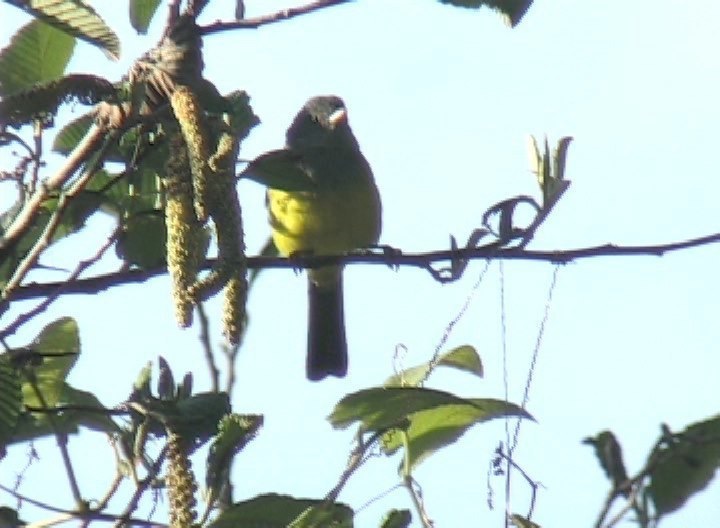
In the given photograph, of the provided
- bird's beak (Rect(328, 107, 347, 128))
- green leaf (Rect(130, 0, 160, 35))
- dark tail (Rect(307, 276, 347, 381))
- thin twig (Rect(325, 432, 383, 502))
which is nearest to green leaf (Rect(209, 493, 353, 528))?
thin twig (Rect(325, 432, 383, 502))

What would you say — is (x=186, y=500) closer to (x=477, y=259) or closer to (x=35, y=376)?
(x=35, y=376)

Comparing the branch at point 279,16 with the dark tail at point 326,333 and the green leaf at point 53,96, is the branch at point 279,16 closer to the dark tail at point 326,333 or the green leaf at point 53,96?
the green leaf at point 53,96

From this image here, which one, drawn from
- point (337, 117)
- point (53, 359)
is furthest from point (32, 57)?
point (337, 117)

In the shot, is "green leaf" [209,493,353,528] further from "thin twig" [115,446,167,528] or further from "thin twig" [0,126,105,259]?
"thin twig" [0,126,105,259]

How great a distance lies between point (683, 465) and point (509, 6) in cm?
50

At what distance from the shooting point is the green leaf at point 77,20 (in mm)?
1593

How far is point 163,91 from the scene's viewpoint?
163cm

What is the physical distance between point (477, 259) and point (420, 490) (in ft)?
1.20

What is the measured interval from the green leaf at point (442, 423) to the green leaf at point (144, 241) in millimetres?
420

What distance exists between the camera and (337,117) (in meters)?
4.96

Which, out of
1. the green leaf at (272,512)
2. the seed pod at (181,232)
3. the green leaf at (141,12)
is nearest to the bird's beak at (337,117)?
the green leaf at (141,12)

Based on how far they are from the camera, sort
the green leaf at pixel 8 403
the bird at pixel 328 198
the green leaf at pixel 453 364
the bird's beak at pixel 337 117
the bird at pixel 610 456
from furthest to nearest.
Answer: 1. the bird's beak at pixel 337 117
2. the bird at pixel 328 198
3. the green leaf at pixel 453 364
4. the green leaf at pixel 8 403
5. the bird at pixel 610 456

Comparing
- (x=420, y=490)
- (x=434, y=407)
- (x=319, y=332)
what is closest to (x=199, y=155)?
(x=434, y=407)

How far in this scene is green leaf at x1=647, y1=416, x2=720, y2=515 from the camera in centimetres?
129
